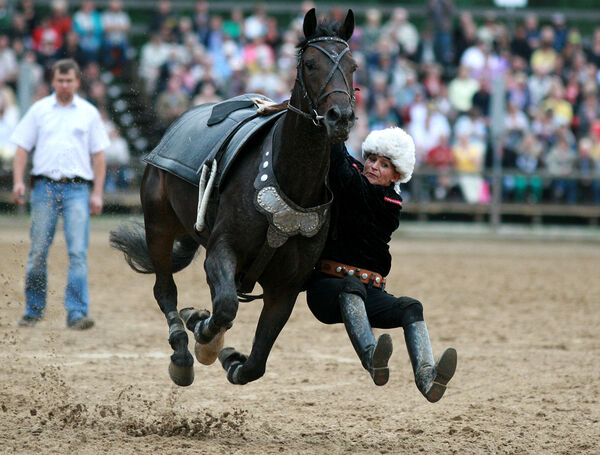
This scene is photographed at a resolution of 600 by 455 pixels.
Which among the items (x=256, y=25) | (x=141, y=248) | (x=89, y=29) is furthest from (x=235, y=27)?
(x=141, y=248)

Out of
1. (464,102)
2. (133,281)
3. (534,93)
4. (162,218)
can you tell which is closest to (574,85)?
(534,93)

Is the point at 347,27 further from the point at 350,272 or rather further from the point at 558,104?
the point at 558,104

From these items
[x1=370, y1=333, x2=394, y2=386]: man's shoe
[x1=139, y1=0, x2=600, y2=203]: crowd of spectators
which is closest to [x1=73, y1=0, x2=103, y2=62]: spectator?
[x1=139, y1=0, x2=600, y2=203]: crowd of spectators

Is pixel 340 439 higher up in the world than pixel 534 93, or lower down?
lower down

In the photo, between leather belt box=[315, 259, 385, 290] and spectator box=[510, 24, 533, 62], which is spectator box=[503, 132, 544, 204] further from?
leather belt box=[315, 259, 385, 290]

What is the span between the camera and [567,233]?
1576 cm

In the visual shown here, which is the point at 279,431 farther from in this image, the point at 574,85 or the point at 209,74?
the point at 574,85

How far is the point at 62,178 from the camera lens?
26.5 ft

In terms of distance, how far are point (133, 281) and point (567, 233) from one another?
25.1 ft

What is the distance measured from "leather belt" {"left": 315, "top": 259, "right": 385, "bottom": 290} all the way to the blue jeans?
339cm

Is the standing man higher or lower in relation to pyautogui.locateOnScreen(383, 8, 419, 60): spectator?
lower

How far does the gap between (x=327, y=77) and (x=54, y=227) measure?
13.7 feet

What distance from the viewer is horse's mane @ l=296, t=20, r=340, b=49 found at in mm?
4766

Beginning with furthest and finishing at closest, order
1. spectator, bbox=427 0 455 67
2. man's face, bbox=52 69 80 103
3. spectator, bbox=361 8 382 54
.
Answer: spectator, bbox=427 0 455 67 → spectator, bbox=361 8 382 54 → man's face, bbox=52 69 80 103
